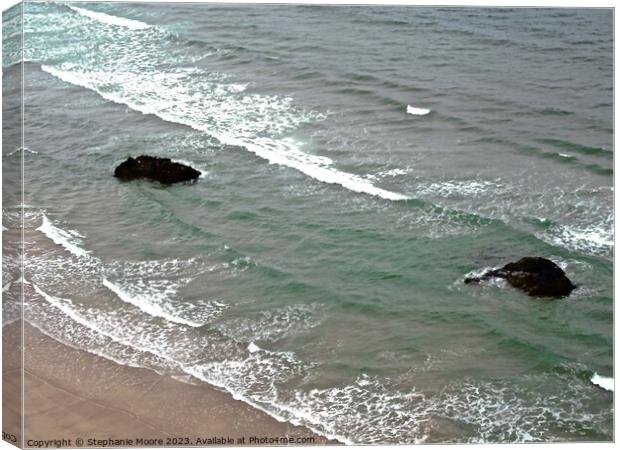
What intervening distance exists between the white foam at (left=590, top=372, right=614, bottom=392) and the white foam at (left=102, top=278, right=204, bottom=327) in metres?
5.56

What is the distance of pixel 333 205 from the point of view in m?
18.0

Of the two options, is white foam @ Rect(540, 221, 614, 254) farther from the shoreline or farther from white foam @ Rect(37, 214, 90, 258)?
white foam @ Rect(37, 214, 90, 258)

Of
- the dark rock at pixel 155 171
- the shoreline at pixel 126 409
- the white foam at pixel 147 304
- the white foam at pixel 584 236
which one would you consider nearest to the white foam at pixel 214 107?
the dark rock at pixel 155 171

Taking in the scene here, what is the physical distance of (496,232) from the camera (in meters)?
16.7

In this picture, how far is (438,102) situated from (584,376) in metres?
7.35

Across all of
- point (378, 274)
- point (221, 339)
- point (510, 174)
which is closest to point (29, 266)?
point (221, 339)

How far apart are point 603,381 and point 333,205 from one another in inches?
247

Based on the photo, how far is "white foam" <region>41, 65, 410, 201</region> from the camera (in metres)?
19.9

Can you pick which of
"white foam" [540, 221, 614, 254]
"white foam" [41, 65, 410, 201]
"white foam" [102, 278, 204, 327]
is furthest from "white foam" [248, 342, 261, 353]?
"white foam" [41, 65, 410, 201]

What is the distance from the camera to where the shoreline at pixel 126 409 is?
1238 cm

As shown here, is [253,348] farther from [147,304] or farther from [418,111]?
[418,111]

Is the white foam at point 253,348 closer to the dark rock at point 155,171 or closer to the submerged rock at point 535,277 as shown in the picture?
the submerged rock at point 535,277

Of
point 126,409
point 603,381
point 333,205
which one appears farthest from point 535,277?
point 126,409

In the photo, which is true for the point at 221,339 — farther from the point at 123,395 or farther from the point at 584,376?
the point at 584,376
